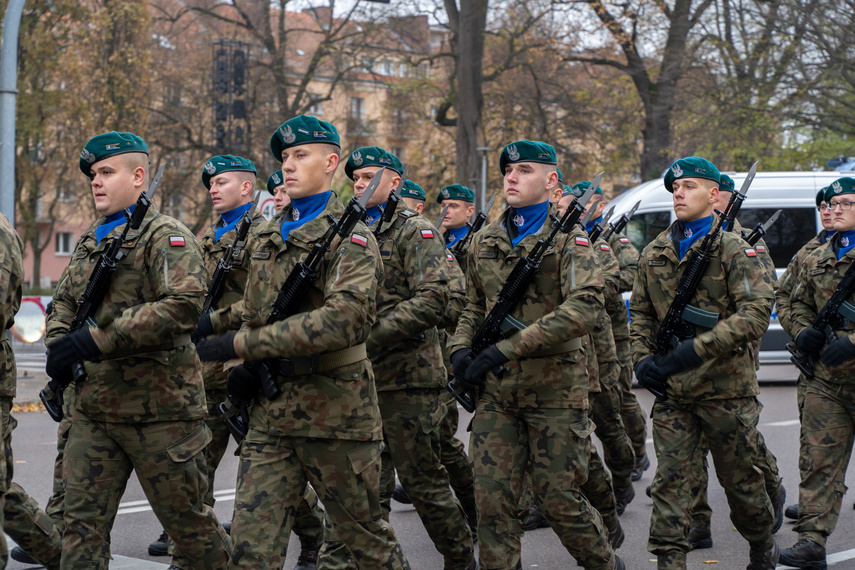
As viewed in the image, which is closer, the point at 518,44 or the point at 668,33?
the point at 668,33

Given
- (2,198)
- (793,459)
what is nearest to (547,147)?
(793,459)

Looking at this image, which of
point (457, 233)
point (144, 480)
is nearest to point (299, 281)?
point (144, 480)

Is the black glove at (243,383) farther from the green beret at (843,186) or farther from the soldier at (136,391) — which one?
the green beret at (843,186)

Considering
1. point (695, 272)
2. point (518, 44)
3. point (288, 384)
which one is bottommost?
point (288, 384)

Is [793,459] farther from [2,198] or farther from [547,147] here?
[2,198]

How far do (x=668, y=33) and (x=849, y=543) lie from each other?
62.8 feet

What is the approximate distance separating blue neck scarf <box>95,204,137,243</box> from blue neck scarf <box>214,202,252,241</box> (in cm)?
172

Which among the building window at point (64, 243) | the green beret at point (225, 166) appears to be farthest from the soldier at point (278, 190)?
the building window at point (64, 243)

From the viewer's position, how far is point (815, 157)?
23.5m

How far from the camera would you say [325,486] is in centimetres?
399

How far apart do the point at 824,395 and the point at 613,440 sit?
150 cm

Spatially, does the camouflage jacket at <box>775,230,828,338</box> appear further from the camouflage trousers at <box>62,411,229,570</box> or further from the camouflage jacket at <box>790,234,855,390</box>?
the camouflage trousers at <box>62,411,229,570</box>

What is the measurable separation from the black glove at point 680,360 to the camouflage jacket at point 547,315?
459 mm

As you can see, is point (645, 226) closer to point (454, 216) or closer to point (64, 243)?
point (454, 216)
